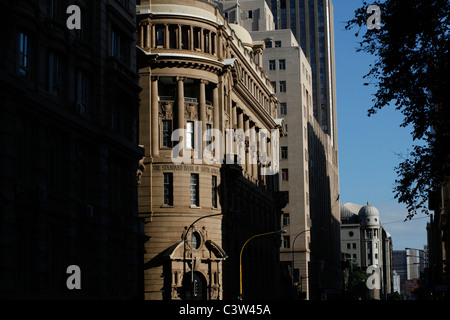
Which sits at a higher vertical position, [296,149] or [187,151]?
[296,149]

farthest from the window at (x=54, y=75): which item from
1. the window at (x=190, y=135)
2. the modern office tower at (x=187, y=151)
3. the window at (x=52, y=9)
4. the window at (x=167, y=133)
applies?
the window at (x=190, y=135)

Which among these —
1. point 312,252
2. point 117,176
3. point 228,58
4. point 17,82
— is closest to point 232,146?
point 228,58

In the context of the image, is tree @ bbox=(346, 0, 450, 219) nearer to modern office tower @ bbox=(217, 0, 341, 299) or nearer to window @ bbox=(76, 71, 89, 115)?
window @ bbox=(76, 71, 89, 115)

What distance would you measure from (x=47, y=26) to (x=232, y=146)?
42.2 m

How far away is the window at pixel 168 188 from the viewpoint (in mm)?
66125

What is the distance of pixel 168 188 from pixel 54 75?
32181 mm

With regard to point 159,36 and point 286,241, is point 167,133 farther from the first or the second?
point 286,241

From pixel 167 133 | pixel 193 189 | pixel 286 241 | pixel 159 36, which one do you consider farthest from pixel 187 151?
pixel 286 241

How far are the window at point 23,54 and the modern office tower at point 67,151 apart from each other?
4 centimetres

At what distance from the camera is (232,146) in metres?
74.8

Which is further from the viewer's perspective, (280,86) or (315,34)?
(315,34)

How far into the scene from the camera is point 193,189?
221ft

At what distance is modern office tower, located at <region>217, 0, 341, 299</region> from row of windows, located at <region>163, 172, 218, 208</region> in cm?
4619

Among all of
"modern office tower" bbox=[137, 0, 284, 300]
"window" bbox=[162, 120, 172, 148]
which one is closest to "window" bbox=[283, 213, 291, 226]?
"modern office tower" bbox=[137, 0, 284, 300]
